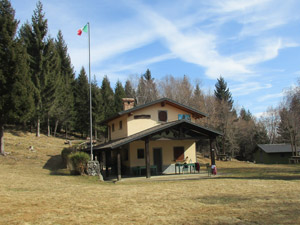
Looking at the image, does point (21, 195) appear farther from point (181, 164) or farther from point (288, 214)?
point (181, 164)

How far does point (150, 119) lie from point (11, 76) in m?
13.2

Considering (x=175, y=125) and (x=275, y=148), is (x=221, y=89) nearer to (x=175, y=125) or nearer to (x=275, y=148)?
(x=275, y=148)

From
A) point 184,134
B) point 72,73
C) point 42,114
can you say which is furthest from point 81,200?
point 72,73

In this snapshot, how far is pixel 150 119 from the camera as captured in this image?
25.0m

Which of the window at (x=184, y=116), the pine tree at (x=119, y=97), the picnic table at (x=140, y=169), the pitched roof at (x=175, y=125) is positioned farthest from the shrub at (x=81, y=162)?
the pine tree at (x=119, y=97)

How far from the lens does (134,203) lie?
399 inches

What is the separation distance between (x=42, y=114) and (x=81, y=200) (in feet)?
104

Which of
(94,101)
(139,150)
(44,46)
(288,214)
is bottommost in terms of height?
(288,214)

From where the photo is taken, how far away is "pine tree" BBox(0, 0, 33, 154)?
84.3 ft

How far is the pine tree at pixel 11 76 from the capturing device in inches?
1011

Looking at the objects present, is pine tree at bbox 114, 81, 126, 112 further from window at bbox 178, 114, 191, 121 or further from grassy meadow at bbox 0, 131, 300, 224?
grassy meadow at bbox 0, 131, 300, 224

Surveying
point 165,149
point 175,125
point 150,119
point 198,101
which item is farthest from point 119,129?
point 198,101

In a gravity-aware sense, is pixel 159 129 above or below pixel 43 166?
above

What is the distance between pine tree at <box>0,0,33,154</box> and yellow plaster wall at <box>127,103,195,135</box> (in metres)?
10.3
